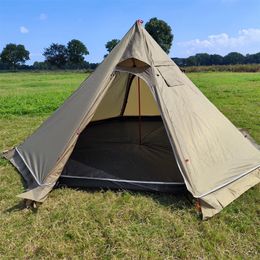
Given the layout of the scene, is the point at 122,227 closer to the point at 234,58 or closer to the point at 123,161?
the point at 123,161

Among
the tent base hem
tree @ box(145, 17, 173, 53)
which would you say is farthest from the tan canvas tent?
tree @ box(145, 17, 173, 53)

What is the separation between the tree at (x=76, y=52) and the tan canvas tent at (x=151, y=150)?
224 ft

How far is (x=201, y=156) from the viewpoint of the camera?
3.63 metres

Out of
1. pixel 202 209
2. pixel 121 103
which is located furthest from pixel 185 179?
pixel 121 103

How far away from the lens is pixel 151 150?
4879 millimetres

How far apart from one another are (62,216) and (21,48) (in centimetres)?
8129

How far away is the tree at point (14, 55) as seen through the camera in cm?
7419

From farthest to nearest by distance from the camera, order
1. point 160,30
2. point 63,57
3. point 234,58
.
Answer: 1. point 63,57
2. point 234,58
3. point 160,30

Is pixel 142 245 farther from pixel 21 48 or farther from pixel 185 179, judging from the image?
pixel 21 48

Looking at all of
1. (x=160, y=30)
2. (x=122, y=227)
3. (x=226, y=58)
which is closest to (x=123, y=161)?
(x=122, y=227)

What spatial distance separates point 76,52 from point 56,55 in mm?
4529

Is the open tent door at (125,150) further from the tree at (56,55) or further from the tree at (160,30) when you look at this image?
the tree at (56,55)

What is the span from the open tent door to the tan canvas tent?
0.04 ft

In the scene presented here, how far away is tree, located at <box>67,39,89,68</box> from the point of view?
71.9 metres
